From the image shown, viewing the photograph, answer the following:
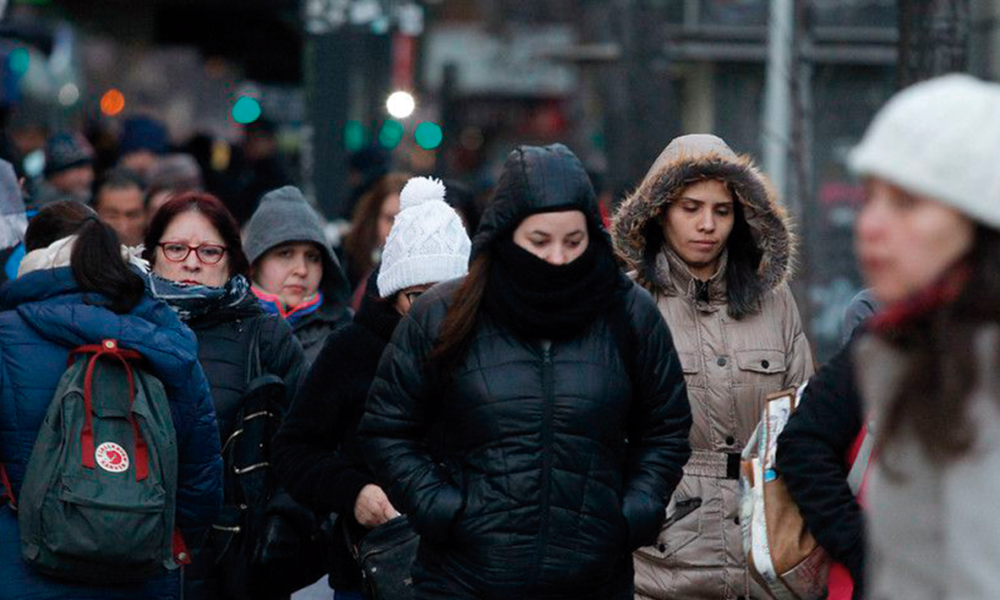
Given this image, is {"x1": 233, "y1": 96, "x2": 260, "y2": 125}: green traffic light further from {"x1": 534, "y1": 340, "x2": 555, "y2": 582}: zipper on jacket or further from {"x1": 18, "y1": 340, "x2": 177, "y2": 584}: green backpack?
{"x1": 534, "y1": 340, "x2": 555, "y2": 582}: zipper on jacket

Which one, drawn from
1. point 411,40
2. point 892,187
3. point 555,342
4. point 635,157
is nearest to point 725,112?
point 635,157

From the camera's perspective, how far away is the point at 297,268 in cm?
884

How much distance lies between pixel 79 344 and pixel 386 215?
16.1 feet

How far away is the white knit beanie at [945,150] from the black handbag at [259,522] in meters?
3.98

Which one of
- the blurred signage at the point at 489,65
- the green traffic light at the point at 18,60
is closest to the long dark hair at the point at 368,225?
the green traffic light at the point at 18,60

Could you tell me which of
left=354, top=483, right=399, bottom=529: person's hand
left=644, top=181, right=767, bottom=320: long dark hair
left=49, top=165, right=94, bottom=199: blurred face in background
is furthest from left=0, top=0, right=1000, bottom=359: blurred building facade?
left=354, top=483, right=399, bottom=529: person's hand

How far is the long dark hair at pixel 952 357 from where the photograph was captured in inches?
137

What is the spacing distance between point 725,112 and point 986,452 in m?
19.6

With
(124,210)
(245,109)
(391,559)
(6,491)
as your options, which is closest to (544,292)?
(391,559)

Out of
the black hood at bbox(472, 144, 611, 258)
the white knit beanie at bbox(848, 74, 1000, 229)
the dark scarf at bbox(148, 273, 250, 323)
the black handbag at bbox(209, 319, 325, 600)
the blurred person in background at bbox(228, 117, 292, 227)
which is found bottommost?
the blurred person in background at bbox(228, 117, 292, 227)

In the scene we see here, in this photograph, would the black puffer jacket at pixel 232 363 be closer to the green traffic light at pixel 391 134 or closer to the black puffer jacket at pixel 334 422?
the black puffer jacket at pixel 334 422

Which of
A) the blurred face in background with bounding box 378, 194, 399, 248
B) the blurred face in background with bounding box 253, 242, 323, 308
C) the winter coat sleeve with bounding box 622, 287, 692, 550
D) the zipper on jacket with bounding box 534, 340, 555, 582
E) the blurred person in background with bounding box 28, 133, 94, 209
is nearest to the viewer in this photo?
the zipper on jacket with bounding box 534, 340, 555, 582

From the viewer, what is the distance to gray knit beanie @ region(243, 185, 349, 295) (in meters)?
8.78

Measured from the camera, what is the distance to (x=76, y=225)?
7203mm
